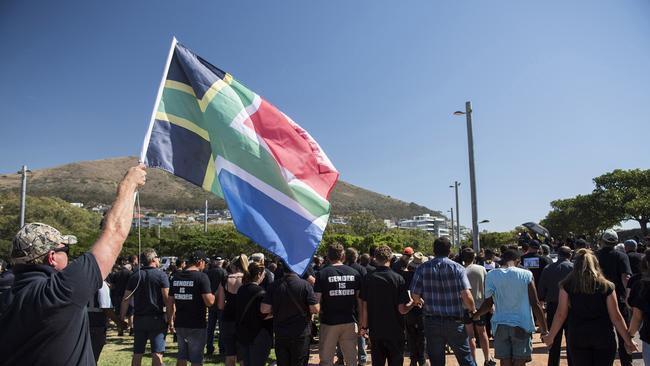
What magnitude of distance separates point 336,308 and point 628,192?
55.7m

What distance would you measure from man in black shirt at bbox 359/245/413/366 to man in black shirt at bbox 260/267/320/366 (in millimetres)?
900

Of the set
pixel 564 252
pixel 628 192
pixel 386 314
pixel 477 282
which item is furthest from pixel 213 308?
pixel 628 192

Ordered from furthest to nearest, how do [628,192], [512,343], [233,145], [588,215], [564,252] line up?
[588,215] → [628,192] → [564,252] → [512,343] → [233,145]

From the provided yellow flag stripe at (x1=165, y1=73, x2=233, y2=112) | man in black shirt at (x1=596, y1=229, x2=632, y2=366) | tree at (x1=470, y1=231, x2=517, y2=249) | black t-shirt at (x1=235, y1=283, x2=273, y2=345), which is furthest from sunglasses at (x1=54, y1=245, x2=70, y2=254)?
tree at (x1=470, y1=231, x2=517, y2=249)

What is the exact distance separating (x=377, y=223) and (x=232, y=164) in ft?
240

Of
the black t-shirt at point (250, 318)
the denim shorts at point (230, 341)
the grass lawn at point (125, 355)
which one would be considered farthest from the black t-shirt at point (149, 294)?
the grass lawn at point (125, 355)

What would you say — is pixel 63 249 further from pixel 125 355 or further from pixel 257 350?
pixel 125 355

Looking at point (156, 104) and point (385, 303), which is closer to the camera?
point (156, 104)

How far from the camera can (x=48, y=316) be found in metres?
2.41

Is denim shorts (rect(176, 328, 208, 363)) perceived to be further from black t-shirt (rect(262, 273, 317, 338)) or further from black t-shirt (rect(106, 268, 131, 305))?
black t-shirt (rect(106, 268, 131, 305))

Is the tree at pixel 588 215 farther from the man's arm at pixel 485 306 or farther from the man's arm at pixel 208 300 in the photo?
the man's arm at pixel 208 300

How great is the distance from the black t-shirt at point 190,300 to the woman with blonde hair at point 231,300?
1.60ft

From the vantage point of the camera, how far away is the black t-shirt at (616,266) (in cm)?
815

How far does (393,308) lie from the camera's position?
6957 millimetres
